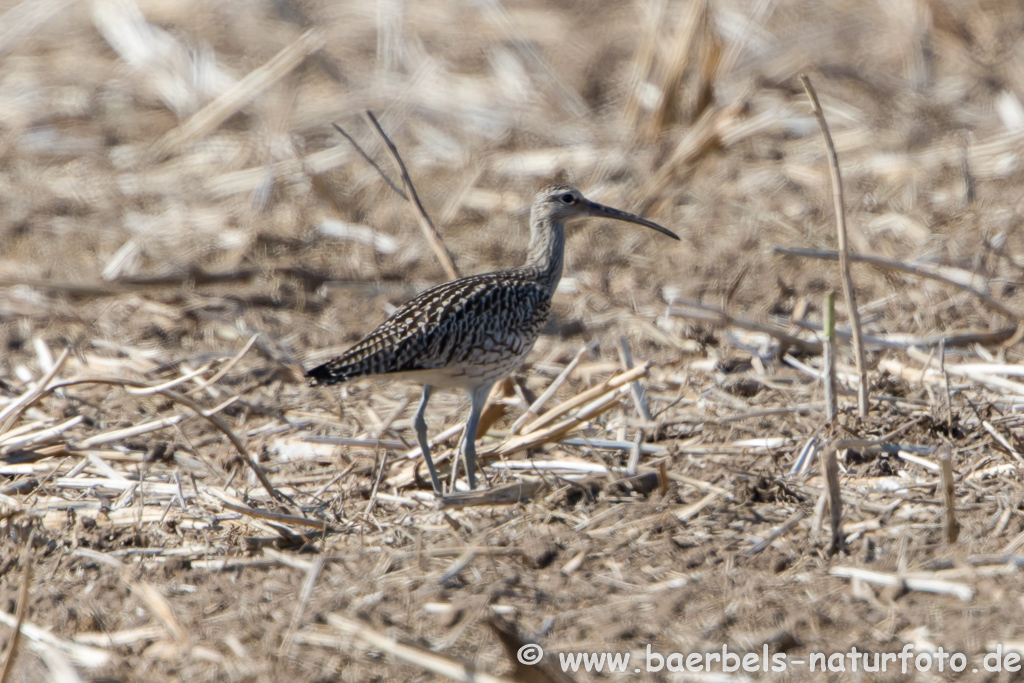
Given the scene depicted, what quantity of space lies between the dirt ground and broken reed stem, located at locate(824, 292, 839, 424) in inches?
5.2

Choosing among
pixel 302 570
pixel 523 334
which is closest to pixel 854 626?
pixel 302 570

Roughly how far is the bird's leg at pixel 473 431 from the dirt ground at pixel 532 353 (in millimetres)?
183

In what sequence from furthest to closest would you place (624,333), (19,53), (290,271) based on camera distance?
1. (19,53)
2. (290,271)
3. (624,333)

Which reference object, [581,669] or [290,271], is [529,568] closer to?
[581,669]

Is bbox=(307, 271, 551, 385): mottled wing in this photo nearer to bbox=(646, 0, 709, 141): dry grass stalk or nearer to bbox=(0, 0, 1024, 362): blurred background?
bbox=(0, 0, 1024, 362): blurred background

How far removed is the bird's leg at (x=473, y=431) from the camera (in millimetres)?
5641

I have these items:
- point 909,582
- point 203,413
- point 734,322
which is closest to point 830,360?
point 734,322

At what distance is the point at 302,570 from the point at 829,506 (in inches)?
84.0

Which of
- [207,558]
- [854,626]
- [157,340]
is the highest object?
[854,626]

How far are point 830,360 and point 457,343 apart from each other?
180cm

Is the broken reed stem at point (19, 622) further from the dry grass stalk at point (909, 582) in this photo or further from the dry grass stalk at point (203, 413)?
the dry grass stalk at point (909, 582)

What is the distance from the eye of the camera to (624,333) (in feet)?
24.7

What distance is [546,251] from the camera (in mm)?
6781

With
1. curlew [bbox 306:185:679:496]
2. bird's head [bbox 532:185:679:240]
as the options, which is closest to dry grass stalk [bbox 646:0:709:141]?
bird's head [bbox 532:185:679:240]
